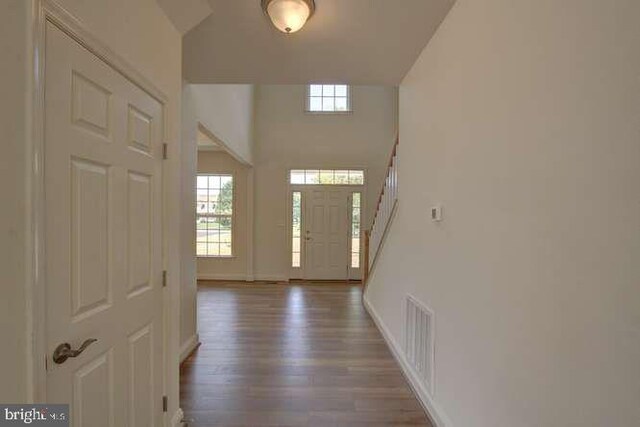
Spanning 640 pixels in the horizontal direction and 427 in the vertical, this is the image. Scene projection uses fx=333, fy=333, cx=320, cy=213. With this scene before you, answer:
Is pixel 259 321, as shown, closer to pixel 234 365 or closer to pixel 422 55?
pixel 234 365

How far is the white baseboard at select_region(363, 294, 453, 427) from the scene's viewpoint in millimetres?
2051

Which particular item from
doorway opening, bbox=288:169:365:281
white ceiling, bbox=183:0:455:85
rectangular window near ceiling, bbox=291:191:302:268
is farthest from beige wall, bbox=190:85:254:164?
doorway opening, bbox=288:169:365:281

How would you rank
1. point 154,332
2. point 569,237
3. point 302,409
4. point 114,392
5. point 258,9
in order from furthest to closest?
point 302,409 < point 258,9 < point 154,332 < point 114,392 < point 569,237

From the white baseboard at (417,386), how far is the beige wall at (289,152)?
3376mm

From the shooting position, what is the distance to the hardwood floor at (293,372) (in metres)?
2.25

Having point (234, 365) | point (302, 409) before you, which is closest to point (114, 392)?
point (302, 409)

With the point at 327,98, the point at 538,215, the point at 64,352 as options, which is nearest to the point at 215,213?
the point at 327,98

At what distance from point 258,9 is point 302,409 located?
2.64m

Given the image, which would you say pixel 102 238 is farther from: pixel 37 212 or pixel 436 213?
pixel 436 213

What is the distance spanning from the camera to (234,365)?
295cm

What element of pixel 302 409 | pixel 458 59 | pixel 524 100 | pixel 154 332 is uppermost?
pixel 458 59

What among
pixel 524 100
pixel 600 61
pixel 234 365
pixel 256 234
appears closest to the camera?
pixel 600 61

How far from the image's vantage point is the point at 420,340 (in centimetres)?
244

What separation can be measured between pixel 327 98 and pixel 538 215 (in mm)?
6213
